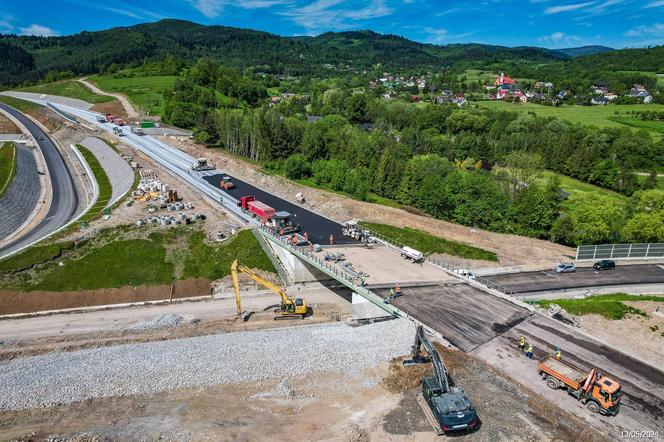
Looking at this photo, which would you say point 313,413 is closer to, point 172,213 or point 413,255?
point 413,255

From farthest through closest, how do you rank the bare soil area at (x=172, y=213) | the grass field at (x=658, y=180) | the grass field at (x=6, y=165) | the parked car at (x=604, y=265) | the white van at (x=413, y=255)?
the grass field at (x=658, y=180), the grass field at (x=6, y=165), the bare soil area at (x=172, y=213), the parked car at (x=604, y=265), the white van at (x=413, y=255)

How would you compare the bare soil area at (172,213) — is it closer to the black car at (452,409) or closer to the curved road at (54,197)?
the curved road at (54,197)

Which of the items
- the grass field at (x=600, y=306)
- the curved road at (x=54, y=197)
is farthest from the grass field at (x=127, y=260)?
the grass field at (x=600, y=306)

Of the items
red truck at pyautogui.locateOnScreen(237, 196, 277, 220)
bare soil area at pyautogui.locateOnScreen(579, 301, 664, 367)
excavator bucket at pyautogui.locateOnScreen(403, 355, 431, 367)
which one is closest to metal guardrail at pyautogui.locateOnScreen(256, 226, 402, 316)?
red truck at pyautogui.locateOnScreen(237, 196, 277, 220)

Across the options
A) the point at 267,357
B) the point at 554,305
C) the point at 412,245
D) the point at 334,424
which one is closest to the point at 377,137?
the point at 412,245

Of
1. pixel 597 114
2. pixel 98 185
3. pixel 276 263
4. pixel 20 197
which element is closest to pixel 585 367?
pixel 276 263

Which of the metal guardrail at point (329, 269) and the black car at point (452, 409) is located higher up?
the metal guardrail at point (329, 269)
